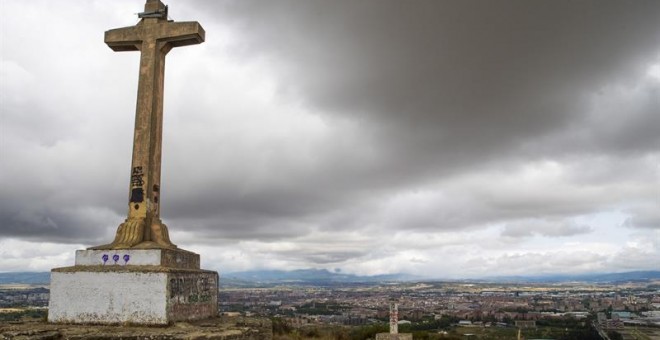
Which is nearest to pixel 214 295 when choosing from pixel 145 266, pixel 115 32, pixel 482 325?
pixel 145 266

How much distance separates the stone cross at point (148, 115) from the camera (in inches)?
417

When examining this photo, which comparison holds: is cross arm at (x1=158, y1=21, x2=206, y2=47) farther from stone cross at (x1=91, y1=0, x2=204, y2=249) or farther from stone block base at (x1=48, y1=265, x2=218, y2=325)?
stone block base at (x1=48, y1=265, x2=218, y2=325)

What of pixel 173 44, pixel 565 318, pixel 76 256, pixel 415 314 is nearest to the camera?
pixel 76 256

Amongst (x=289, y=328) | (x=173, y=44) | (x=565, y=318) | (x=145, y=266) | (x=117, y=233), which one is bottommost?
(x=565, y=318)

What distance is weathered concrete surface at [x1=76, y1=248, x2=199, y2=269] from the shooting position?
9.83 metres

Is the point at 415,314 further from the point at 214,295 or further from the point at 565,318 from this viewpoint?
the point at 214,295

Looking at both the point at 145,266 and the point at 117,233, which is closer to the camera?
the point at 145,266

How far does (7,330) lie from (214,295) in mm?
3959

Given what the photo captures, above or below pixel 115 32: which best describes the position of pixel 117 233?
below

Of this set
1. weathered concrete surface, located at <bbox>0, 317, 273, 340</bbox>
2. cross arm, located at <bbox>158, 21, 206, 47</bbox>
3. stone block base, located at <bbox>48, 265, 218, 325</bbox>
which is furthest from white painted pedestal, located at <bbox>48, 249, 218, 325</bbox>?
cross arm, located at <bbox>158, 21, 206, 47</bbox>

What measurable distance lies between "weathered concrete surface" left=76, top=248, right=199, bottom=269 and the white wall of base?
16.4 inches

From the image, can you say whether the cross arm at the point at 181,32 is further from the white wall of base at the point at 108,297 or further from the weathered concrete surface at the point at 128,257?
the white wall of base at the point at 108,297

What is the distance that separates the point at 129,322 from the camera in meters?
9.23

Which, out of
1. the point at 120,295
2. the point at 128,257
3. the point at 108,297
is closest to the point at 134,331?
the point at 120,295
